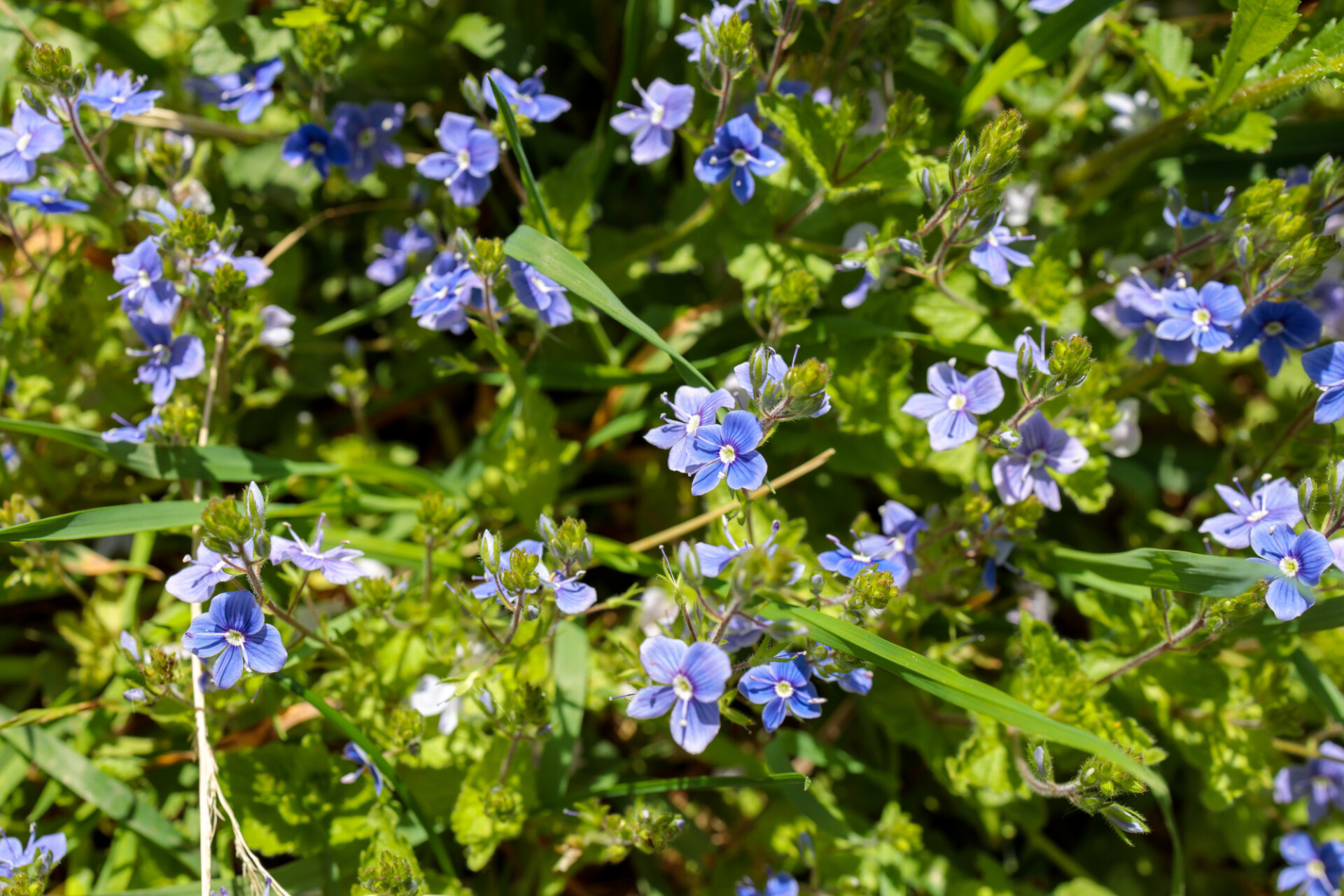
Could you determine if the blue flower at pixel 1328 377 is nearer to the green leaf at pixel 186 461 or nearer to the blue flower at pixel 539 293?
the blue flower at pixel 539 293

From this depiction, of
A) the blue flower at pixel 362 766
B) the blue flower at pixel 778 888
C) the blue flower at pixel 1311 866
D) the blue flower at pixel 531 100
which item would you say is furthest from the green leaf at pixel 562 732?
the blue flower at pixel 1311 866

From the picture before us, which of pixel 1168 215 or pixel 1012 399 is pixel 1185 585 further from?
pixel 1168 215

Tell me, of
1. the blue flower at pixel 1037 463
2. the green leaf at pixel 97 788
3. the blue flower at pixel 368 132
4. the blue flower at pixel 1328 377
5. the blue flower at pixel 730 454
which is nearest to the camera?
the blue flower at pixel 730 454

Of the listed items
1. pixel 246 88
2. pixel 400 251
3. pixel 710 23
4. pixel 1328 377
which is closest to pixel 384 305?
pixel 400 251

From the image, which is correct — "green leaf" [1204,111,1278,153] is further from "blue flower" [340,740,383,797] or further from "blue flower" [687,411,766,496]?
"blue flower" [340,740,383,797]

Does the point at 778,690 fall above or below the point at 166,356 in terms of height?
below

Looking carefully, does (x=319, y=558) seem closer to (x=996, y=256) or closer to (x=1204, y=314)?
(x=996, y=256)
